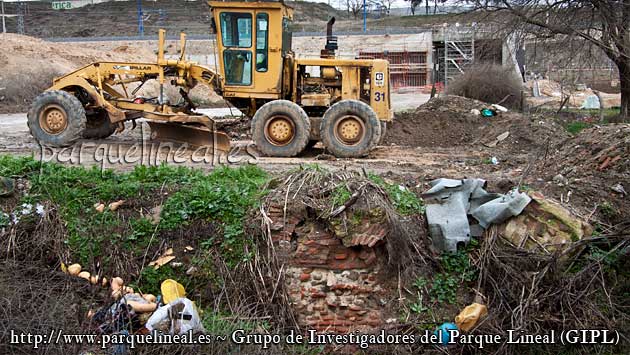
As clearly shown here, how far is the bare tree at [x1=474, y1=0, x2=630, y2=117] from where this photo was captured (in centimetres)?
1691

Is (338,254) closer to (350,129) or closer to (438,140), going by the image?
(350,129)

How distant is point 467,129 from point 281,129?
5870 millimetres

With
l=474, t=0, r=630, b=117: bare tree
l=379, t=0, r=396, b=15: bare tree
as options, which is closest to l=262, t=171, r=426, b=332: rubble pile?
l=474, t=0, r=630, b=117: bare tree

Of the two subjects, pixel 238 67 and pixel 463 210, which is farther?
pixel 238 67

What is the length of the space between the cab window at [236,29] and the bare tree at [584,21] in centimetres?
931

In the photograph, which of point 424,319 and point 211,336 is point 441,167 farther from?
point 211,336

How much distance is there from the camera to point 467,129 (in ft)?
52.4

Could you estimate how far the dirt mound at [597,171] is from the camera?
7.64 metres

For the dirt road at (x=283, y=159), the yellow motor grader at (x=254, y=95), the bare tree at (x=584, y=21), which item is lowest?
the dirt road at (x=283, y=159)

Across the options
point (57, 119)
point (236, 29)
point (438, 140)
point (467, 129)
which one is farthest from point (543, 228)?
point (467, 129)

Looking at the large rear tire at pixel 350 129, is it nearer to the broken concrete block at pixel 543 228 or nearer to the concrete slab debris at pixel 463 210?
the concrete slab debris at pixel 463 210

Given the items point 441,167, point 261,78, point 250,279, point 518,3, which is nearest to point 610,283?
point 250,279

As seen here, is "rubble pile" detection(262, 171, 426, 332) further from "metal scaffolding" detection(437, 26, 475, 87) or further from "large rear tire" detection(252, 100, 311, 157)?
"metal scaffolding" detection(437, 26, 475, 87)

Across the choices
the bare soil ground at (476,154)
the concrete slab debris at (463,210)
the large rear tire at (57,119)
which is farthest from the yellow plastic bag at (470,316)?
the large rear tire at (57,119)
